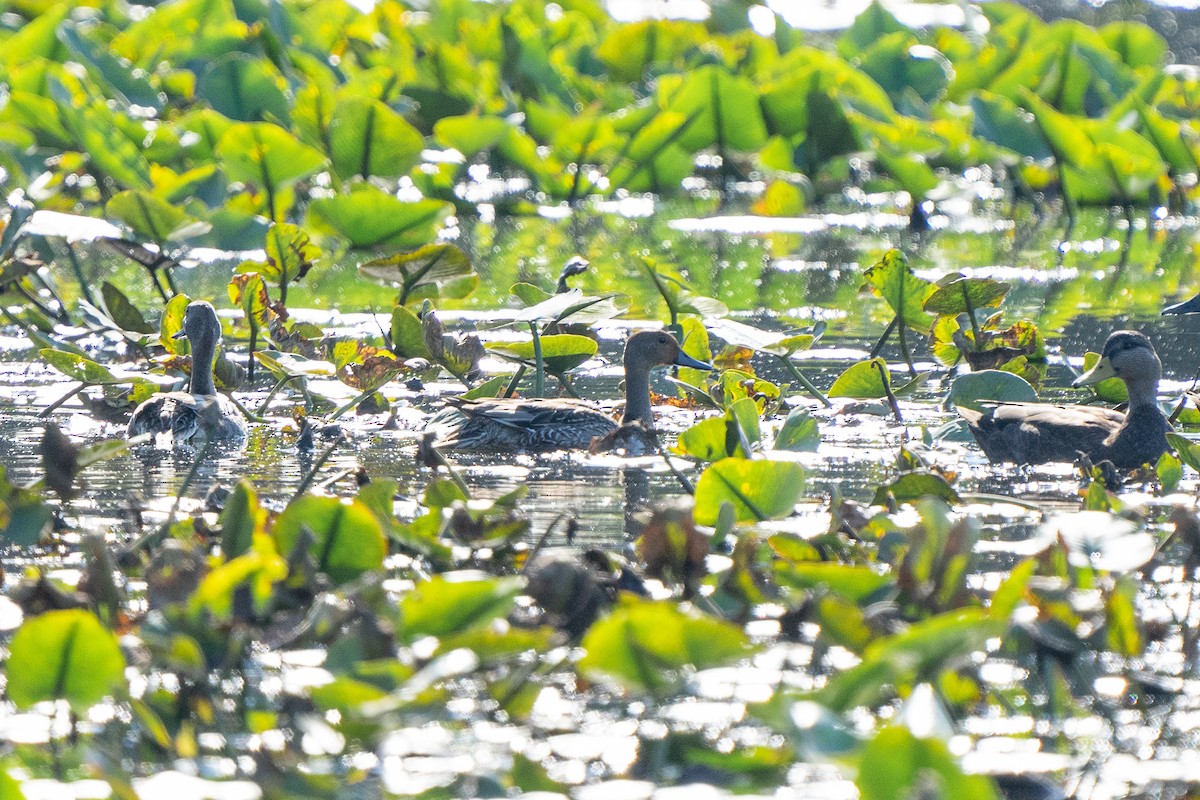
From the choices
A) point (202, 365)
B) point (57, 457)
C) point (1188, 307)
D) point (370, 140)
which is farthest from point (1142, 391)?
point (370, 140)

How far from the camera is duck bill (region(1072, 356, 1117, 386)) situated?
697 centimetres

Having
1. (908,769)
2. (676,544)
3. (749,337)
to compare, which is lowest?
(749,337)

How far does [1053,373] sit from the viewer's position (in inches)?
331

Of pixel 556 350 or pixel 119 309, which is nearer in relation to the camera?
pixel 556 350

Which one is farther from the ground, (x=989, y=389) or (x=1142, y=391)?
(x=1142, y=391)

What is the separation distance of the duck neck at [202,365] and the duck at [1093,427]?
2.95 meters

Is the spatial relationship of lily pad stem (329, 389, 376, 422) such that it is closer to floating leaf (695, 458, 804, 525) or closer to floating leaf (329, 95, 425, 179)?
floating leaf (695, 458, 804, 525)

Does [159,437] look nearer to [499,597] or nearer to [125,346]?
[125,346]

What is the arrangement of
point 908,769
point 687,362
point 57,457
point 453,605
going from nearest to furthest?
point 908,769 → point 453,605 → point 57,457 → point 687,362

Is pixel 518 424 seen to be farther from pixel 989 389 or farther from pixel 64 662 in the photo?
pixel 64 662

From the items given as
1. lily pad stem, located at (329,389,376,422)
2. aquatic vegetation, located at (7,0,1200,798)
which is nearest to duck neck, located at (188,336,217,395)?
aquatic vegetation, located at (7,0,1200,798)

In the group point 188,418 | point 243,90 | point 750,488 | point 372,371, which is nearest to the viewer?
point 750,488

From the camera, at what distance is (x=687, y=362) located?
24.7 feet

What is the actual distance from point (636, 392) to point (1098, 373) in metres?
1.80
